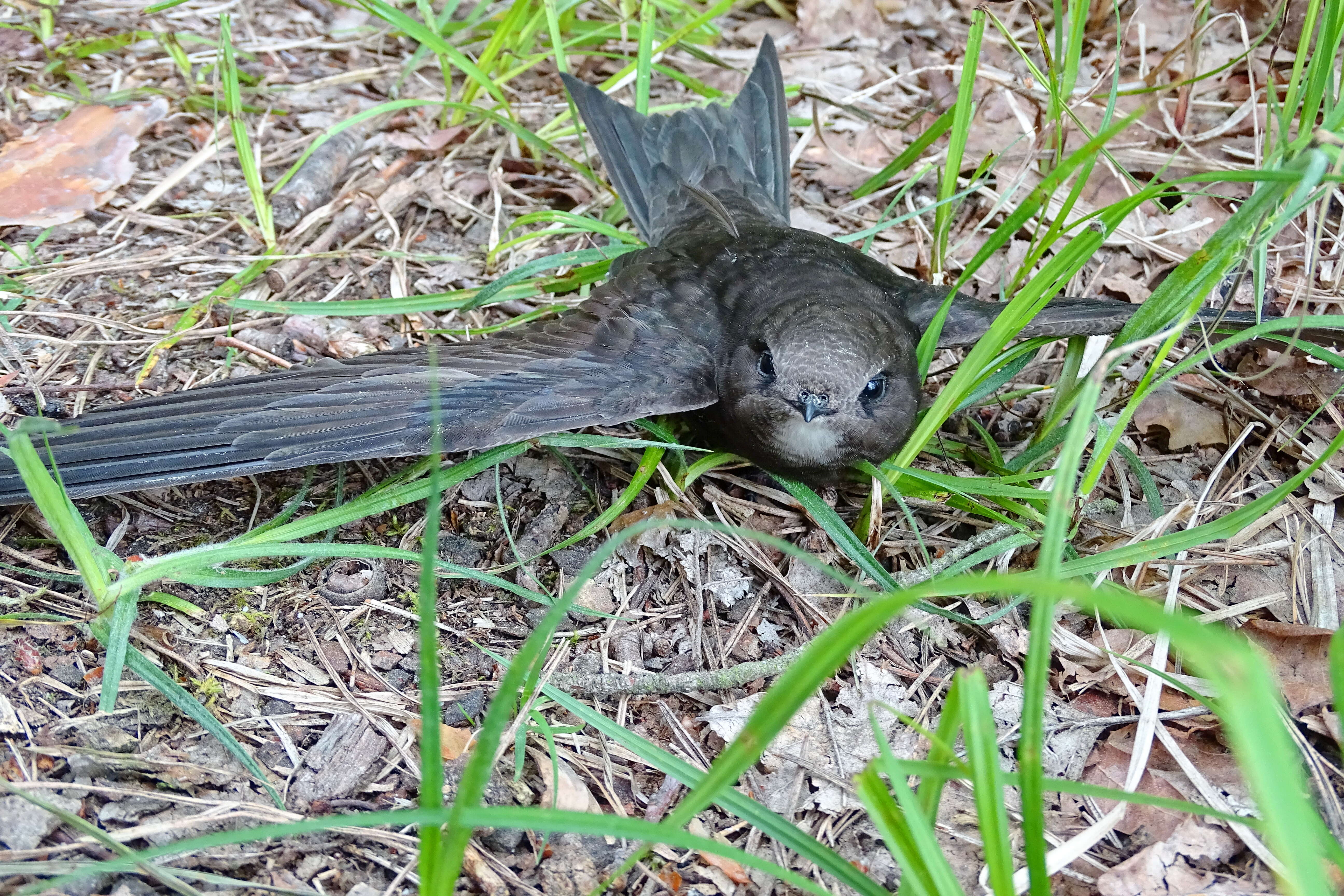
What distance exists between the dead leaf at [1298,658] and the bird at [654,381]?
38.2 inches

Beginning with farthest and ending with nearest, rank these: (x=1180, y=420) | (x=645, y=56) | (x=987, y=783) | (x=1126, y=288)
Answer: (x=645, y=56) → (x=1126, y=288) → (x=1180, y=420) → (x=987, y=783)

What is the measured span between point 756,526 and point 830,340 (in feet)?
1.95

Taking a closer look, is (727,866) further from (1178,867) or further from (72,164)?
(72,164)

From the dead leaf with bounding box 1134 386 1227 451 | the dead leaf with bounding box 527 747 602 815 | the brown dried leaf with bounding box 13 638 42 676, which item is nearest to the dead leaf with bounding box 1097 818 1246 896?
the dead leaf with bounding box 527 747 602 815

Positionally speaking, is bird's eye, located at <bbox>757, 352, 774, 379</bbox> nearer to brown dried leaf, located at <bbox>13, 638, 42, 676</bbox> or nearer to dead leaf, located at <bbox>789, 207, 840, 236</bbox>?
dead leaf, located at <bbox>789, 207, 840, 236</bbox>

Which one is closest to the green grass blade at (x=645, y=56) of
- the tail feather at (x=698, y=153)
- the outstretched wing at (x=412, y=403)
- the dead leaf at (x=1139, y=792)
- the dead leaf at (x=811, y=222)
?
the tail feather at (x=698, y=153)

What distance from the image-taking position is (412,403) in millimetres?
2902

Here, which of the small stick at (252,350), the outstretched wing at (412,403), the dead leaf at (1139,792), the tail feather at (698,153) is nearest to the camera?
the dead leaf at (1139,792)

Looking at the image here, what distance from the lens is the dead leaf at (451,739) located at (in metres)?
2.40

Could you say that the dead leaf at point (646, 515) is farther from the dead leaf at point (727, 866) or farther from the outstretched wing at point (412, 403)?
the dead leaf at point (727, 866)

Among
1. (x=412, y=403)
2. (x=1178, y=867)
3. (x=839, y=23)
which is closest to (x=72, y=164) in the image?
(x=412, y=403)

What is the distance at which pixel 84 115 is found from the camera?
4141 mm

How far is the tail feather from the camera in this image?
3.97 m

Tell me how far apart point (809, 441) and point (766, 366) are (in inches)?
11.3
